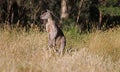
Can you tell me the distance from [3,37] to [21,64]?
3693 mm

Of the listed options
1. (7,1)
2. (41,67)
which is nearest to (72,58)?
(41,67)

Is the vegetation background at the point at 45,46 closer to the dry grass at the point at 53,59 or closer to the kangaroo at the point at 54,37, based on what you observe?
the dry grass at the point at 53,59

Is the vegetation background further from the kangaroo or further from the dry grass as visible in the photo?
the kangaroo

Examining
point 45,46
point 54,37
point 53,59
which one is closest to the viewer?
point 53,59

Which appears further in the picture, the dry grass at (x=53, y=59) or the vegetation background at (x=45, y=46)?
the vegetation background at (x=45, y=46)

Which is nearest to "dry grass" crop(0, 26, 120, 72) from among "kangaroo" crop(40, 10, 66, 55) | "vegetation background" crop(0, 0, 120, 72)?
"vegetation background" crop(0, 0, 120, 72)

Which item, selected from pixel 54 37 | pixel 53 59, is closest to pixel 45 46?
pixel 54 37

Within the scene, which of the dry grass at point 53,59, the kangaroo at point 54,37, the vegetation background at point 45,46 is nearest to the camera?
the dry grass at point 53,59

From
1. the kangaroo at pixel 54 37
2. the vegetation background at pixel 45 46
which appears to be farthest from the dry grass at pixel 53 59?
the kangaroo at pixel 54 37

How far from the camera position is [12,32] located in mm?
10703

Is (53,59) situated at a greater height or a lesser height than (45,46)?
greater

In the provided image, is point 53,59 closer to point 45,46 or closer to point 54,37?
point 54,37

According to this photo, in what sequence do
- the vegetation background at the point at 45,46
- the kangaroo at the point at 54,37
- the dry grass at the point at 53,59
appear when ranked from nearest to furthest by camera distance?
the dry grass at the point at 53,59 → the vegetation background at the point at 45,46 → the kangaroo at the point at 54,37

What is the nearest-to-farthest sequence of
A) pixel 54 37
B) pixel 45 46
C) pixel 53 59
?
pixel 53 59, pixel 54 37, pixel 45 46
